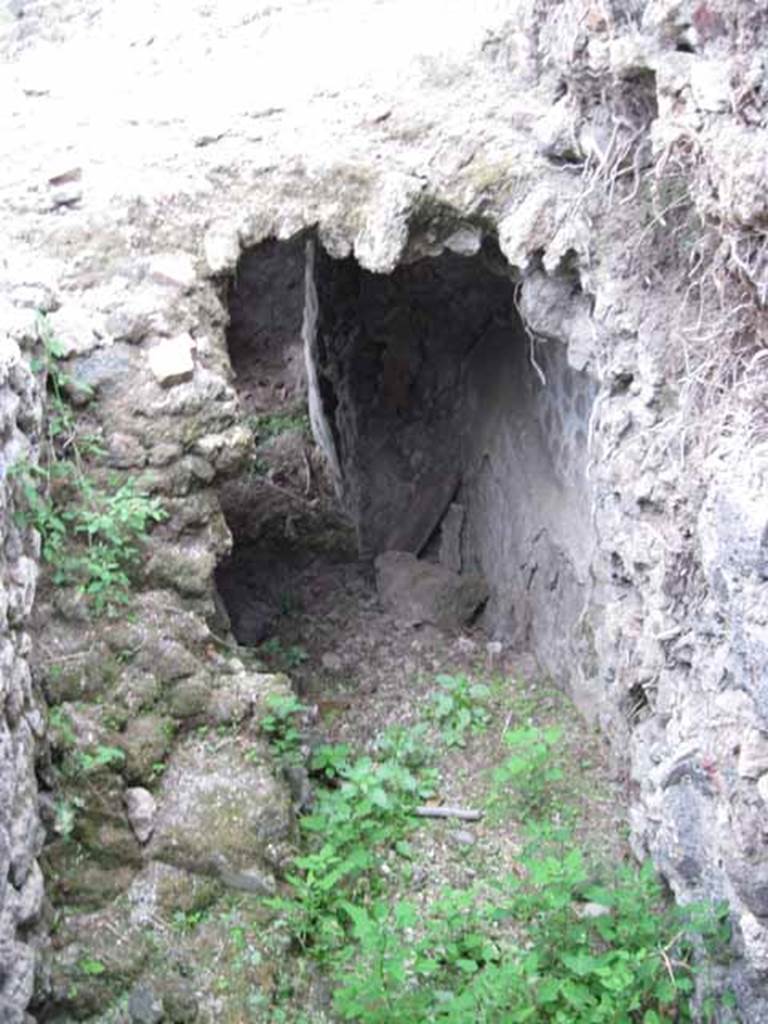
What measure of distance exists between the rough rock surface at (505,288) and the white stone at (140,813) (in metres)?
0.04

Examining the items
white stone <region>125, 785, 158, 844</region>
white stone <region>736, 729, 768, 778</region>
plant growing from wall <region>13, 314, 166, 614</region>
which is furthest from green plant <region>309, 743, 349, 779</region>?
white stone <region>736, 729, 768, 778</region>

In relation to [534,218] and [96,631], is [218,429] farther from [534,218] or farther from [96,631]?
[534,218]

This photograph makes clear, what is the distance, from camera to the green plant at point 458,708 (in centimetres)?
493

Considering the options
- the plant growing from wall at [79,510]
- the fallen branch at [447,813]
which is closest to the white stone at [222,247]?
the plant growing from wall at [79,510]

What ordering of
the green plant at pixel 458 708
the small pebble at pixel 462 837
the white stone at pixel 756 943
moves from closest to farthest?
the white stone at pixel 756 943
the small pebble at pixel 462 837
the green plant at pixel 458 708

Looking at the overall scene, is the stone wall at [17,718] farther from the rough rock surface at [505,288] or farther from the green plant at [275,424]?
the green plant at [275,424]

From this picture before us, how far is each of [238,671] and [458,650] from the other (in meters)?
1.79

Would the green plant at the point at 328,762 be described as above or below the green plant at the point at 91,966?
below

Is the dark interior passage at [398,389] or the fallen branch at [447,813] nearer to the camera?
the fallen branch at [447,813]

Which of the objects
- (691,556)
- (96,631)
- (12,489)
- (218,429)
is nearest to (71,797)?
(96,631)

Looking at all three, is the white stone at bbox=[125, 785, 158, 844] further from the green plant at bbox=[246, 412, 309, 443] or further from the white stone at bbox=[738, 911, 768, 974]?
the green plant at bbox=[246, 412, 309, 443]

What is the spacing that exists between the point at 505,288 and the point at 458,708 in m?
2.04

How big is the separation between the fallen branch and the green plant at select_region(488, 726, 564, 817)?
8cm

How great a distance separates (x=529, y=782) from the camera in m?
4.51
